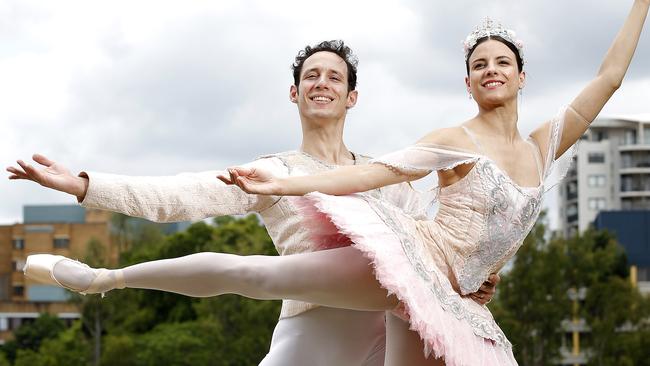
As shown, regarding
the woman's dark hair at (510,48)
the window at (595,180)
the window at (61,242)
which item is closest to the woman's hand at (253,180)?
the woman's dark hair at (510,48)

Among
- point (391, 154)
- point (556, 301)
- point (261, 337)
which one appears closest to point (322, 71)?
point (391, 154)

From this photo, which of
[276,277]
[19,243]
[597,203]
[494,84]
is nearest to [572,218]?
[597,203]

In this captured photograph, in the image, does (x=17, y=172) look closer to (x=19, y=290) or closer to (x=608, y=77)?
(x=608, y=77)

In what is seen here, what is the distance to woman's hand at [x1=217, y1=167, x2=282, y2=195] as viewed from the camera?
4461mm

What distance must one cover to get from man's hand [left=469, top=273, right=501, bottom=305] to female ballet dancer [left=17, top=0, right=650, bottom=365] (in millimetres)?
46

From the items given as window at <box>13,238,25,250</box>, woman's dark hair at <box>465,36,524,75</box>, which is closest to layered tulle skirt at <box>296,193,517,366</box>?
woman's dark hair at <box>465,36,524,75</box>

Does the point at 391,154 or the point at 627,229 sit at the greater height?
the point at 627,229

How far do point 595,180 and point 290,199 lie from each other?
209 ft

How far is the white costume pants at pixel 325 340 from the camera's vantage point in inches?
202

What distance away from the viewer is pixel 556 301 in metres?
32.5

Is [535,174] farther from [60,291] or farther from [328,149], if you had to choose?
[60,291]

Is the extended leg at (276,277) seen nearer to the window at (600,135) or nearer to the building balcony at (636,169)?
the building balcony at (636,169)

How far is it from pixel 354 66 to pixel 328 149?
431 millimetres

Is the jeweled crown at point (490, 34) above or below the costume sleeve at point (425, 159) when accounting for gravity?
above
